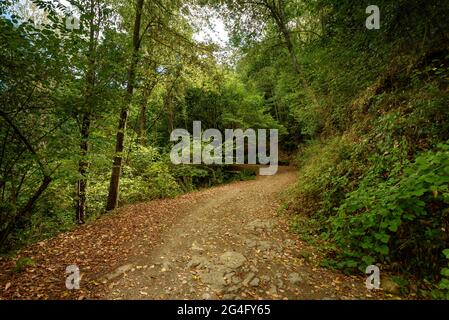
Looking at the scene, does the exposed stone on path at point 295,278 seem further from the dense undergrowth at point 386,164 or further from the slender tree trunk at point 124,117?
the slender tree trunk at point 124,117

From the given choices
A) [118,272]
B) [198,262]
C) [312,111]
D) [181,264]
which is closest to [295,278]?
[198,262]

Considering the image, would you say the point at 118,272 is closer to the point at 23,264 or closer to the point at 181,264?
the point at 181,264

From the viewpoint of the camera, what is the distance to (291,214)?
681 centimetres

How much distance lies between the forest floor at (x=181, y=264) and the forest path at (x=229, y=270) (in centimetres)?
1

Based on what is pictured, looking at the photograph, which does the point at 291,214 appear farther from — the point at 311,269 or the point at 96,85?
the point at 96,85

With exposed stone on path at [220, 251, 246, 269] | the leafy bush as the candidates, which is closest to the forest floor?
exposed stone on path at [220, 251, 246, 269]

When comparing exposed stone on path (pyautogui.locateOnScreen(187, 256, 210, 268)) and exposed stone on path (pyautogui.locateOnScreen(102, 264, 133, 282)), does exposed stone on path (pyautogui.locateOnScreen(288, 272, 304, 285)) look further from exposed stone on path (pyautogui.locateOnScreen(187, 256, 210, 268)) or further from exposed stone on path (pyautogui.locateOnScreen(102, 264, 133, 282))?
exposed stone on path (pyautogui.locateOnScreen(102, 264, 133, 282))

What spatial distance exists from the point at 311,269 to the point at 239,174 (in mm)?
13345

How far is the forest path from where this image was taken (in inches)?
133

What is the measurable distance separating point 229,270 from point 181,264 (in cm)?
82

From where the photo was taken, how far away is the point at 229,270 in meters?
3.95

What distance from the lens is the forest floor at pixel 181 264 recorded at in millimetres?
3410

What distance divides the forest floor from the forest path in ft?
0.04

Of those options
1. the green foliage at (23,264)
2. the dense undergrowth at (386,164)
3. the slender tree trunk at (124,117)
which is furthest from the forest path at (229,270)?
the slender tree trunk at (124,117)
